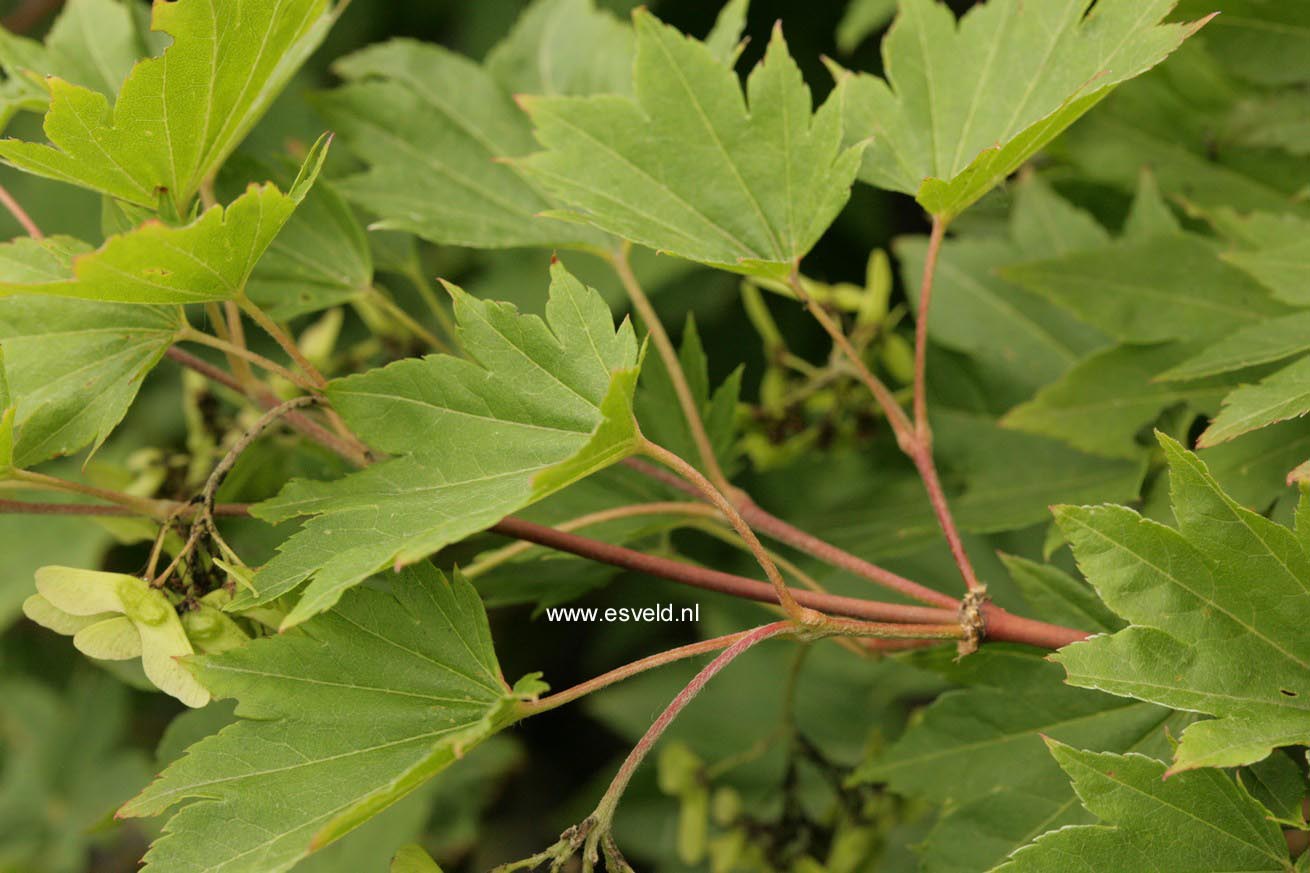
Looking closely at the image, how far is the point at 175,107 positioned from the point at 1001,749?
94cm

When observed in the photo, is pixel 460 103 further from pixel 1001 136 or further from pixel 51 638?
pixel 51 638

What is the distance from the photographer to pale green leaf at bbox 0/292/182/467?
0.95m

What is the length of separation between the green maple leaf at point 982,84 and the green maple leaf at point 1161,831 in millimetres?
518

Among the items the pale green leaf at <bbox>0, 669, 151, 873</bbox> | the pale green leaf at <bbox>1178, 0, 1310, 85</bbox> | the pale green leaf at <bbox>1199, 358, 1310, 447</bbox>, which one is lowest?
the pale green leaf at <bbox>0, 669, 151, 873</bbox>

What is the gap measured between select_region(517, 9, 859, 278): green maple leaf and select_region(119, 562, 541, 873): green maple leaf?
43 cm

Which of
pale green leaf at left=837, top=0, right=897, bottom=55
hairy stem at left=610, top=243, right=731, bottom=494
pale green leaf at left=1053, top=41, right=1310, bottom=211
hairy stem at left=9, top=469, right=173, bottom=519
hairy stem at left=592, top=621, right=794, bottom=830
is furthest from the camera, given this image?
pale green leaf at left=837, top=0, right=897, bottom=55

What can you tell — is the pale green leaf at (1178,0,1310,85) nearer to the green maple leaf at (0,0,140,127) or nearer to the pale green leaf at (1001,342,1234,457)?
the pale green leaf at (1001,342,1234,457)

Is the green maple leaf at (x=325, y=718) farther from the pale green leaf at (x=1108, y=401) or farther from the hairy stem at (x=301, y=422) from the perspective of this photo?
the pale green leaf at (x=1108, y=401)

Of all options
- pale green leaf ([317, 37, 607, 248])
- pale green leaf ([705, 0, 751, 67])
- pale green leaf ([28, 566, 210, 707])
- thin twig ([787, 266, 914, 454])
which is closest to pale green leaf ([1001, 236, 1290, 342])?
thin twig ([787, 266, 914, 454])

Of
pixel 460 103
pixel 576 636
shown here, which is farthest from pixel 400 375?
pixel 576 636

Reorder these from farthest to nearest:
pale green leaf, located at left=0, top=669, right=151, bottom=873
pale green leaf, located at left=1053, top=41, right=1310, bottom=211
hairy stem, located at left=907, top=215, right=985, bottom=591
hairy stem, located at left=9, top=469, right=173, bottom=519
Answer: pale green leaf, located at left=0, top=669, right=151, bottom=873, pale green leaf, located at left=1053, top=41, right=1310, bottom=211, hairy stem, located at left=907, top=215, right=985, bottom=591, hairy stem, located at left=9, top=469, right=173, bottom=519

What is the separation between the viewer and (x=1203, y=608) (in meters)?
0.81

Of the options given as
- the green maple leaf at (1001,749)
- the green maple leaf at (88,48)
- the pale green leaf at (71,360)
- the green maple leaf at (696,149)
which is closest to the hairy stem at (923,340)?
the green maple leaf at (696,149)

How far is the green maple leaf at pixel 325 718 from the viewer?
794mm
